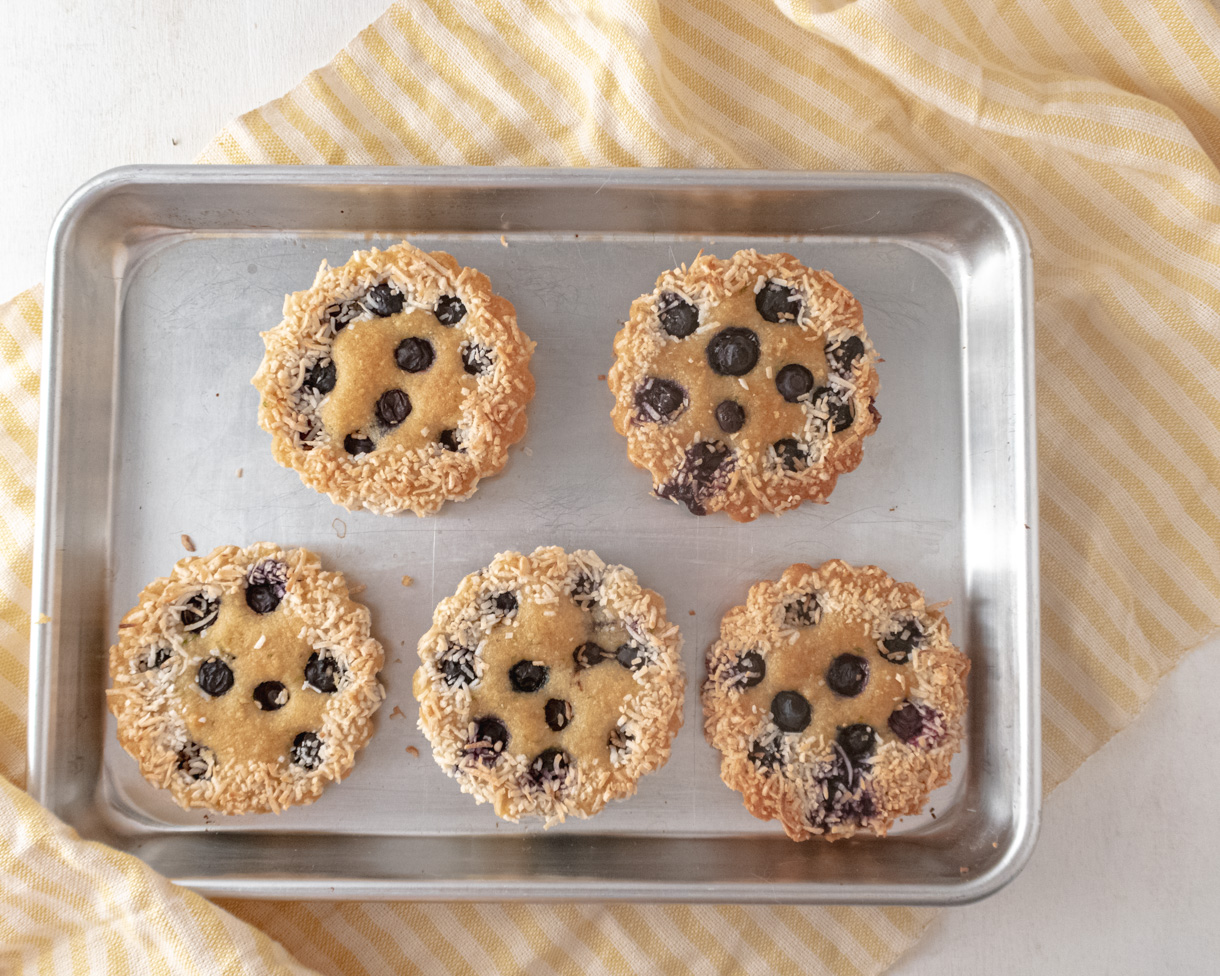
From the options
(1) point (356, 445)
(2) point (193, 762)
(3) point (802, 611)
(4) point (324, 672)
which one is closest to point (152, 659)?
(2) point (193, 762)

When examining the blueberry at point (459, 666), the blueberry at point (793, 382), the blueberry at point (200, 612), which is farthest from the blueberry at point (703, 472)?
the blueberry at point (200, 612)

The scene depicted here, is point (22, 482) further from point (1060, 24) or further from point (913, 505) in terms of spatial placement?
point (1060, 24)

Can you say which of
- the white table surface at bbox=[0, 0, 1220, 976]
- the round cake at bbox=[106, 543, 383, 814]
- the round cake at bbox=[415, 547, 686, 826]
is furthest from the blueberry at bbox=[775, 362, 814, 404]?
the white table surface at bbox=[0, 0, 1220, 976]

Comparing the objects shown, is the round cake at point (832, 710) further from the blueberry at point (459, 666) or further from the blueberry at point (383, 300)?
the blueberry at point (383, 300)

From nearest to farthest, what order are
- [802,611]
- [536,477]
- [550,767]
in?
[550,767]
[802,611]
[536,477]

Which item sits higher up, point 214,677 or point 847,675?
point 847,675

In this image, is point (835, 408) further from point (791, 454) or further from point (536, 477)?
point (536, 477)

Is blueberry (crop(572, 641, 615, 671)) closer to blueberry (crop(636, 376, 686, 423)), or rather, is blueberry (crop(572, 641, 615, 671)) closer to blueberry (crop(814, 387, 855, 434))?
blueberry (crop(636, 376, 686, 423))
